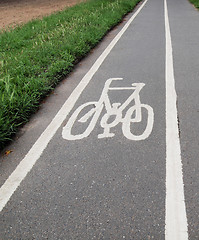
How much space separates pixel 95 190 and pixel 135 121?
1663mm

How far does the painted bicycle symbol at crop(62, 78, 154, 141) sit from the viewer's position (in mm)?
4094

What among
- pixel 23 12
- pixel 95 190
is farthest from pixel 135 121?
pixel 23 12

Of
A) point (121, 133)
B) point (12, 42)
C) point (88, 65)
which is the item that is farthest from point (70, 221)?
point (12, 42)

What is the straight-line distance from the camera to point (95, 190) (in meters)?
3.03

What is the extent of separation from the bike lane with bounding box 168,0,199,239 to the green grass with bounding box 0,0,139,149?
8.20 ft

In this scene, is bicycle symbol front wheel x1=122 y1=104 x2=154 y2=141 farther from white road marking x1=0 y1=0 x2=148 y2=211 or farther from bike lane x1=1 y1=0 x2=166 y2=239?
white road marking x1=0 y1=0 x2=148 y2=211

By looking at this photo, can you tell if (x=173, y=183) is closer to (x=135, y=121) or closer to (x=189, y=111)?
(x=135, y=121)

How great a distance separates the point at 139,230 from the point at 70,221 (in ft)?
2.14

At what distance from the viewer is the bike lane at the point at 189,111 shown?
2.84 m

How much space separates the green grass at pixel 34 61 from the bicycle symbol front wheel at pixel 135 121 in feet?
5.35

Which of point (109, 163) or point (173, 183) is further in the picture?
point (109, 163)

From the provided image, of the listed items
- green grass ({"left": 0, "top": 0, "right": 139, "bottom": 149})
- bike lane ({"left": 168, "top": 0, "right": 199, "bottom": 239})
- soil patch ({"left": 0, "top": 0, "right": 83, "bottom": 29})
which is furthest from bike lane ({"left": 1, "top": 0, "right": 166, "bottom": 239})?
soil patch ({"left": 0, "top": 0, "right": 83, "bottom": 29})

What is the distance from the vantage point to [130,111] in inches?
185

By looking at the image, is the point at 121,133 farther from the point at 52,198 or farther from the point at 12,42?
the point at 12,42
